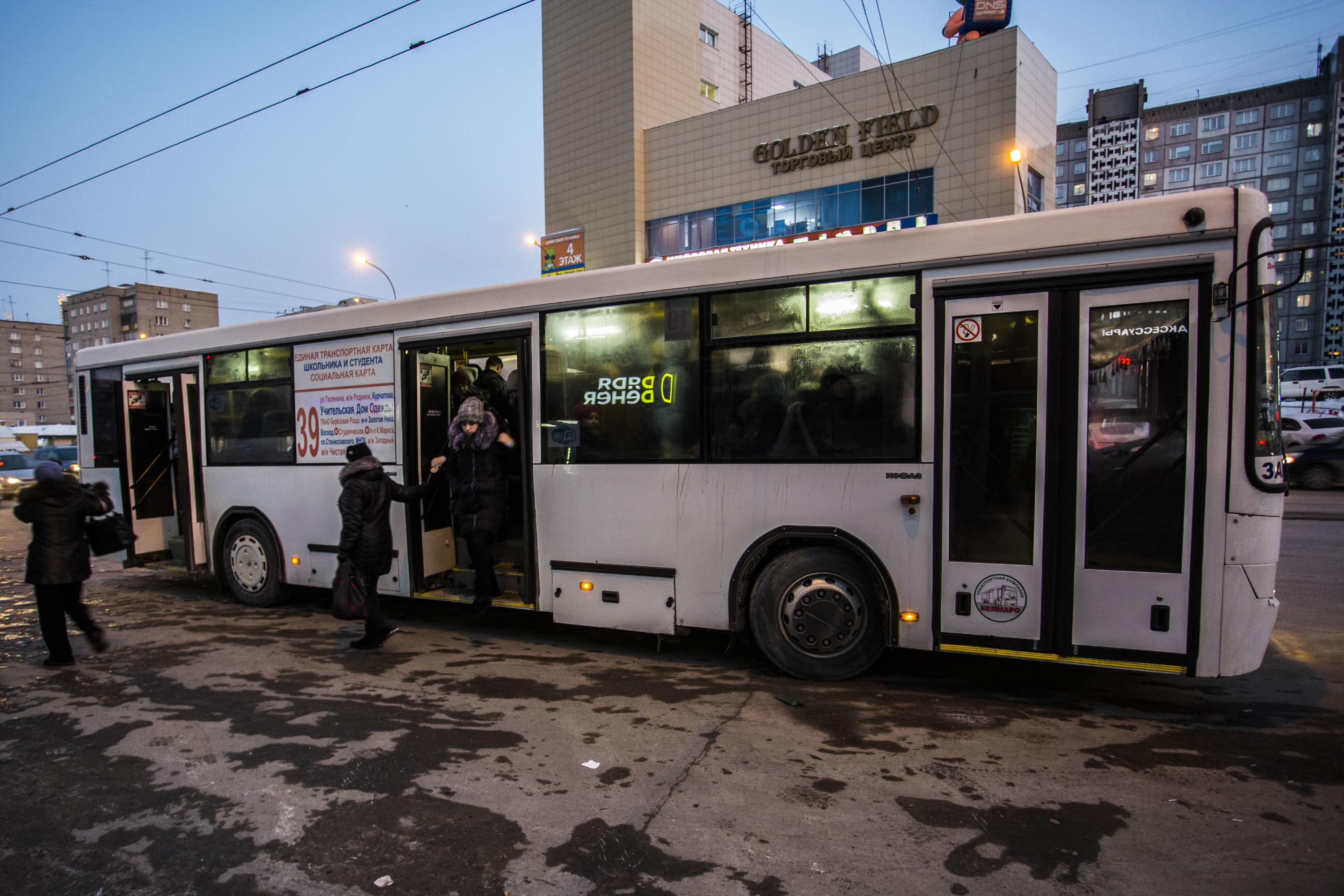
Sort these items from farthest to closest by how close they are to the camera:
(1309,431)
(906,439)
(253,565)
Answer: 1. (1309,431)
2. (253,565)
3. (906,439)

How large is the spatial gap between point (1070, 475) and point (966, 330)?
1135 millimetres

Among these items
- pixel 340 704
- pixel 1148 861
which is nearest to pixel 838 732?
pixel 1148 861

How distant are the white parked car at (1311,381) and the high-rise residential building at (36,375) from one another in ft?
387

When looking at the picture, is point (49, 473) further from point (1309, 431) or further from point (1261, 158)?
point (1261, 158)

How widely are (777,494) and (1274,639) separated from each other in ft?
15.0

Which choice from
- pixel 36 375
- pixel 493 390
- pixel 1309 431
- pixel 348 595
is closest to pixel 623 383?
pixel 493 390

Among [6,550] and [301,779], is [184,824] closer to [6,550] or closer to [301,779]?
[301,779]

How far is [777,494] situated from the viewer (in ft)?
16.8

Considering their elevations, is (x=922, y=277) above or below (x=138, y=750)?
above

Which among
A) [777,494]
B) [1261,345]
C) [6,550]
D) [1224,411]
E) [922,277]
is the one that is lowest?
[6,550]

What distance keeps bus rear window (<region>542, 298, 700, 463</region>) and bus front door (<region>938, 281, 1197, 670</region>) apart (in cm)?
191

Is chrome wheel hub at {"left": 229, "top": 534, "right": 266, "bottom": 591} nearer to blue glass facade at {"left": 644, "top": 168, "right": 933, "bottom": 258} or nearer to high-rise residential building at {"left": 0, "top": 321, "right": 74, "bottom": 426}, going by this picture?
blue glass facade at {"left": 644, "top": 168, "right": 933, "bottom": 258}

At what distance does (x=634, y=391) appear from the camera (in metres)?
5.60

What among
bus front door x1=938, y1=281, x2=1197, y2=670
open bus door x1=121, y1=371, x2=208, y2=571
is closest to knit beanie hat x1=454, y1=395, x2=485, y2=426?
bus front door x1=938, y1=281, x2=1197, y2=670
